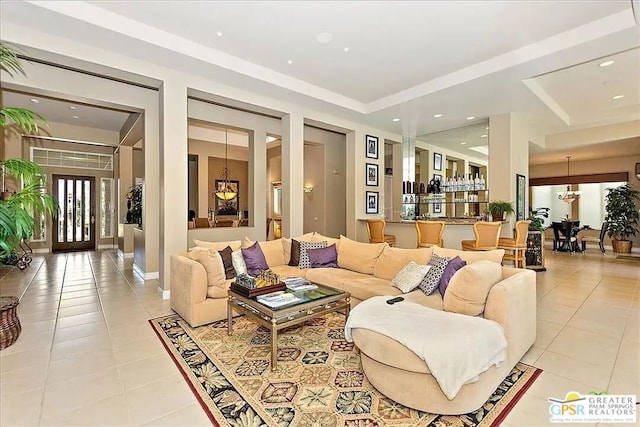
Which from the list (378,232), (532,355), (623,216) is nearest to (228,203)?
(378,232)

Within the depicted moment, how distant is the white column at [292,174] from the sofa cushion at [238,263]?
224 centimetres

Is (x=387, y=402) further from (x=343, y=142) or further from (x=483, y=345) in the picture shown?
(x=343, y=142)

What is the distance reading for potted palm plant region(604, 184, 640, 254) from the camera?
939cm

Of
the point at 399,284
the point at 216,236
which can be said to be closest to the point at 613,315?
the point at 399,284

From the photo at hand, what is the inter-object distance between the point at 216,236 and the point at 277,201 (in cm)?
551

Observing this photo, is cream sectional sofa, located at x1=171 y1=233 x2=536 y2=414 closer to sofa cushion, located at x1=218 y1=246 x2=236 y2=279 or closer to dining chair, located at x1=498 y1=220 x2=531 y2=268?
sofa cushion, located at x1=218 y1=246 x2=236 y2=279

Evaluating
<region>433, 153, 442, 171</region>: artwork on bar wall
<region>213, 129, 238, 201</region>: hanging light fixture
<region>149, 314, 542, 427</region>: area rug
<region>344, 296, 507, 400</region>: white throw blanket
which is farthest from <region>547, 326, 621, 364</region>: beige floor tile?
<region>213, 129, 238, 201</region>: hanging light fixture

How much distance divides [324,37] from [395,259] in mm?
3018

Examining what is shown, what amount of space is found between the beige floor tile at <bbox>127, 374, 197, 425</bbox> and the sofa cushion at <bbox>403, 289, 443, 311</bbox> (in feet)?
6.89

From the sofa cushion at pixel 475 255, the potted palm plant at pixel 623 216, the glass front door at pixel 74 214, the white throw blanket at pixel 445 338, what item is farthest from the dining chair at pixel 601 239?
the glass front door at pixel 74 214

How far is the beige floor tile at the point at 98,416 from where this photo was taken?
78.5 inches

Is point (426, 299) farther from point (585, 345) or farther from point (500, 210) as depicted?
point (500, 210)

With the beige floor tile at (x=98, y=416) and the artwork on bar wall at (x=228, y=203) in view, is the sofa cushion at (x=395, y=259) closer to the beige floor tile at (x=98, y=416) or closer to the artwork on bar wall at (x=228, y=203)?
the beige floor tile at (x=98, y=416)

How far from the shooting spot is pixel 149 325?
3.61m
